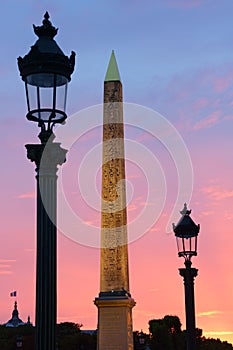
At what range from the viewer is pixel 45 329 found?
8.11 meters

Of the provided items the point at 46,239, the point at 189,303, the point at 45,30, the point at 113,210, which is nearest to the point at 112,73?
the point at 113,210

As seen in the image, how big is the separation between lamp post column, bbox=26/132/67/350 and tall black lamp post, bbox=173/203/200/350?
5583 mm

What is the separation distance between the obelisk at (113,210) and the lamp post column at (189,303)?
24289mm

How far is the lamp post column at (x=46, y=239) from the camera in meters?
8.14

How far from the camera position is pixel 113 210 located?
39.4m

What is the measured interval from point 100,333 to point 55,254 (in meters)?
35.4

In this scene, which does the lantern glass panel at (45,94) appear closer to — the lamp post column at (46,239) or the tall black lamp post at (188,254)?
the lamp post column at (46,239)

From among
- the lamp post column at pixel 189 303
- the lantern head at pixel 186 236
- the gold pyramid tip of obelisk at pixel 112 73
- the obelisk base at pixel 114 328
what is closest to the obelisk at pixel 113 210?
the gold pyramid tip of obelisk at pixel 112 73

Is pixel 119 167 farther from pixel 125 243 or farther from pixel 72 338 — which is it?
pixel 72 338

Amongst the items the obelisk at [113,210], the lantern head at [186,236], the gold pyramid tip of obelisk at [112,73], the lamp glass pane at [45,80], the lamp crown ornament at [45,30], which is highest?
the gold pyramid tip of obelisk at [112,73]

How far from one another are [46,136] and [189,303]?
19.6ft

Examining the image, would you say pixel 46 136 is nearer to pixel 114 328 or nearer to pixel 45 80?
pixel 45 80

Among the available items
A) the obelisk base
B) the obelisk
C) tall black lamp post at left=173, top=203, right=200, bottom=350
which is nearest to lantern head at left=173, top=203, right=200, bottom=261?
tall black lamp post at left=173, top=203, right=200, bottom=350

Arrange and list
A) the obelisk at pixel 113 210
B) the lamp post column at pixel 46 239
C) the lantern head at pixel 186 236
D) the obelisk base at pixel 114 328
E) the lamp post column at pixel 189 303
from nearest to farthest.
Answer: the lamp post column at pixel 46 239 → the lamp post column at pixel 189 303 → the lantern head at pixel 186 236 → the obelisk at pixel 113 210 → the obelisk base at pixel 114 328
